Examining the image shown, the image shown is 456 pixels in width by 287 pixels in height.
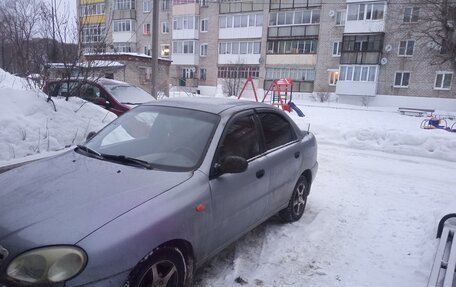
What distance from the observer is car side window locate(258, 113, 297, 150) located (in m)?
3.75

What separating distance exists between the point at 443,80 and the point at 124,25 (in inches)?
1434

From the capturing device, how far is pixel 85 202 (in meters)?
2.20

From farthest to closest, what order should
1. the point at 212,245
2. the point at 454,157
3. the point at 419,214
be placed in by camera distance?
1. the point at 454,157
2. the point at 419,214
3. the point at 212,245

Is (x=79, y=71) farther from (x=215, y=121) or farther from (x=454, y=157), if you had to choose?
(x=454, y=157)

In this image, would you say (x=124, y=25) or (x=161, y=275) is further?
(x=124, y=25)

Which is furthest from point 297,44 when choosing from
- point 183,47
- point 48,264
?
point 48,264

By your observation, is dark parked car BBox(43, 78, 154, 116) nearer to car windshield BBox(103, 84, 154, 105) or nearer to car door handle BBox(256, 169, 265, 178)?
car windshield BBox(103, 84, 154, 105)

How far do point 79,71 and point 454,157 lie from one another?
921 centimetres

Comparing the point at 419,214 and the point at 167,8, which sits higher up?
the point at 167,8

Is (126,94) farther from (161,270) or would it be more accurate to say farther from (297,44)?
(297,44)

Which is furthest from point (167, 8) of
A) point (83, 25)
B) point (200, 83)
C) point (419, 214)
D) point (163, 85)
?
point (419, 214)

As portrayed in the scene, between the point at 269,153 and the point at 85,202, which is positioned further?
the point at 269,153

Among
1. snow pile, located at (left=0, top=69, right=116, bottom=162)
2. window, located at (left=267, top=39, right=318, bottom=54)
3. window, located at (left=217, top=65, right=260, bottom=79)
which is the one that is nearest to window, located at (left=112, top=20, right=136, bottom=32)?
window, located at (left=217, top=65, right=260, bottom=79)

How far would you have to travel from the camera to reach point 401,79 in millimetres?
28875
